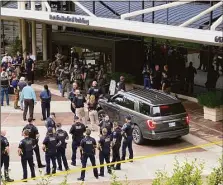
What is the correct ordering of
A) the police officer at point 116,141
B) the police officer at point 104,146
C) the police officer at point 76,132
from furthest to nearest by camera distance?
the police officer at point 76,132, the police officer at point 116,141, the police officer at point 104,146

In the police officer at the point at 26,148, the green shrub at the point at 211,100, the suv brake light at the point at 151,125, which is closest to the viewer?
the police officer at the point at 26,148

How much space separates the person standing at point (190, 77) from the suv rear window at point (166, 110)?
5.99 meters

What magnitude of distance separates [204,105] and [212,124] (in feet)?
2.62

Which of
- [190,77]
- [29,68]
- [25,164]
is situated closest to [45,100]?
[25,164]

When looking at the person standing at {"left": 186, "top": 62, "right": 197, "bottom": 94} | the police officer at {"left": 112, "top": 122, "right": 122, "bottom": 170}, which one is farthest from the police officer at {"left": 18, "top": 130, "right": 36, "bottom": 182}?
the person standing at {"left": 186, "top": 62, "right": 197, "bottom": 94}

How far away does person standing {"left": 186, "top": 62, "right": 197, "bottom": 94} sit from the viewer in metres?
20.9

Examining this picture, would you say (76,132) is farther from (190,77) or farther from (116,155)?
(190,77)

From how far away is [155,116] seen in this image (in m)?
14.8

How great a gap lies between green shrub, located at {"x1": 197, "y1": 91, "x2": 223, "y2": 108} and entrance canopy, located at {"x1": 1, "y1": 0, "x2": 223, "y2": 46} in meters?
1.99

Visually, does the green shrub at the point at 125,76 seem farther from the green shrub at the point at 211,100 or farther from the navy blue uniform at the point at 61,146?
the navy blue uniform at the point at 61,146

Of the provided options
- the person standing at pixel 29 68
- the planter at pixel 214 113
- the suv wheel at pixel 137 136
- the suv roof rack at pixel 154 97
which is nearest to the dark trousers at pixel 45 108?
the suv roof rack at pixel 154 97

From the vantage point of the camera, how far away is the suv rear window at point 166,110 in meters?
14.8

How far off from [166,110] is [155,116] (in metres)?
0.39

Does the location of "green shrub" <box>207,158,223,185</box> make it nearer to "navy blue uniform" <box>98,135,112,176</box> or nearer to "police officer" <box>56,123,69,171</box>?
"navy blue uniform" <box>98,135,112,176</box>
